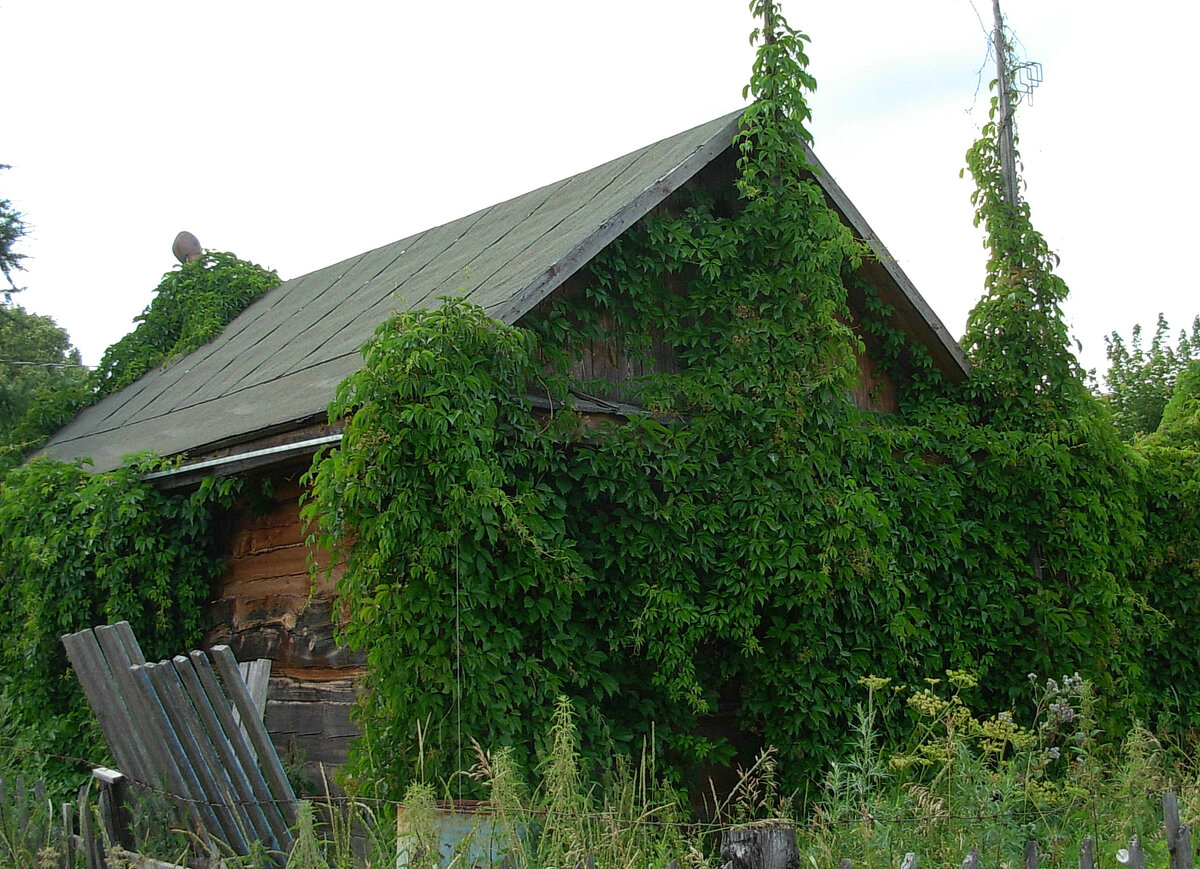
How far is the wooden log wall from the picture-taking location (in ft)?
24.4

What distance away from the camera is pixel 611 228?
287 inches

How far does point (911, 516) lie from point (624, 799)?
14.3 feet

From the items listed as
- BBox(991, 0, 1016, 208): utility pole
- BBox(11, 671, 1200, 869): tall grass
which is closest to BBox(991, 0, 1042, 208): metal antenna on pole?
BBox(991, 0, 1016, 208): utility pole

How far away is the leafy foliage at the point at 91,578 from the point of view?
819cm

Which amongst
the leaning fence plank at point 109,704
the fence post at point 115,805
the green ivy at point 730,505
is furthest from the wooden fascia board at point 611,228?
the fence post at point 115,805

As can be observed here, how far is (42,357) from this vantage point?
2720 cm

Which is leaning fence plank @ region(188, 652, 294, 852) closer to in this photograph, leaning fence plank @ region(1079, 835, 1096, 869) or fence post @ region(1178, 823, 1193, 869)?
leaning fence plank @ region(1079, 835, 1096, 869)

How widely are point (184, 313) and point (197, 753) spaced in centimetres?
997

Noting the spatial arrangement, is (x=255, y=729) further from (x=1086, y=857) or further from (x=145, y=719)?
(x=1086, y=857)

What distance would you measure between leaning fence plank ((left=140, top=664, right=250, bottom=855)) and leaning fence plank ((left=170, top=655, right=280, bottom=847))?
5 centimetres

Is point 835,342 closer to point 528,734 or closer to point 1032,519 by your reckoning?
point 1032,519

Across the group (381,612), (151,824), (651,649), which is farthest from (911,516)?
(151,824)

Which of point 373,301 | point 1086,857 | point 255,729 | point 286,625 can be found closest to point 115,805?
point 255,729

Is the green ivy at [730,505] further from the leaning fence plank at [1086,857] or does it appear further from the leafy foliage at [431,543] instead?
the leaning fence plank at [1086,857]
